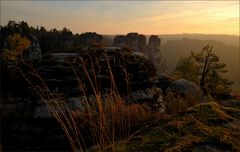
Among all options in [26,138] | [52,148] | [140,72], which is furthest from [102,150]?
[140,72]

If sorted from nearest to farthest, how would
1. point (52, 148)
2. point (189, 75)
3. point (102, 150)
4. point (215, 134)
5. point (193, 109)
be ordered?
1. point (102, 150)
2. point (215, 134)
3. point (193, 109)
4. point (52, 148)
5. point (189, 75)

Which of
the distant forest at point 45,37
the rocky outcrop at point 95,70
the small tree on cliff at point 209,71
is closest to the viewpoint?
the rocky outcrop at point 95,70

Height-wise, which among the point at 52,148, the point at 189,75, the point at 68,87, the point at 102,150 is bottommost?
the point at 189,75

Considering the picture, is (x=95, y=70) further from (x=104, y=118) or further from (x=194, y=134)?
(x=104, y=118)

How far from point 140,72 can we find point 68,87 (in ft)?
10.4

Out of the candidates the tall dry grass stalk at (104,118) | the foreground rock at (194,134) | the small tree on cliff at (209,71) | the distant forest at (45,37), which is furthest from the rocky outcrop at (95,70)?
the distant forest at (45,37)

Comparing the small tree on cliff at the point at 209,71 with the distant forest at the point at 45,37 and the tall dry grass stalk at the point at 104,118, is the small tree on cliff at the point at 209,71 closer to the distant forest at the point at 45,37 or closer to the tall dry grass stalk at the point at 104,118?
the tall dry grass stalk at the point at 104,118

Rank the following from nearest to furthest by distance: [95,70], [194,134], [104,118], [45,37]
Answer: [104,118] < [194,134] < [95,70] < [45,37]

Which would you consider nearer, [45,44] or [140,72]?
[140,72]

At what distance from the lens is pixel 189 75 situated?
3844 centimetres

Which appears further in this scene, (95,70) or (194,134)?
(95,70)

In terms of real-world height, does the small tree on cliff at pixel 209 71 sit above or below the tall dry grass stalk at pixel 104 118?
below

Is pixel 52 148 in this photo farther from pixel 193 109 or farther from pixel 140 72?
pixel 193 109

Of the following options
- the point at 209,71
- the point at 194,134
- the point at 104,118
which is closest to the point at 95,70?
the point at 194,134
